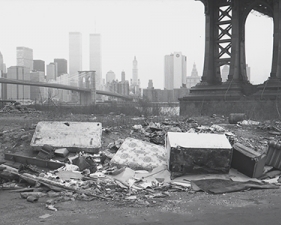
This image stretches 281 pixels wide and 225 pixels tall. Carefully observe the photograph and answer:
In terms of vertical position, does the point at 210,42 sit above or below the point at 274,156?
above

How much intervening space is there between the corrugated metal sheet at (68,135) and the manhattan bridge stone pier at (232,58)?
1582 cm

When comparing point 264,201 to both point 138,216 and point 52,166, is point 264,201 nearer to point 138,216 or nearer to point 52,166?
point 138,216

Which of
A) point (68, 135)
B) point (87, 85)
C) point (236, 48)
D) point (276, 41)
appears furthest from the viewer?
point (87, 85)

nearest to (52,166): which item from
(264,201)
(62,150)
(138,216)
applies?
(62,150)

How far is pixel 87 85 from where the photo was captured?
220 ft

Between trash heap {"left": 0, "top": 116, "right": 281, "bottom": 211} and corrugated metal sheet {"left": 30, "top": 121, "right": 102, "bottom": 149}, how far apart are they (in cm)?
3

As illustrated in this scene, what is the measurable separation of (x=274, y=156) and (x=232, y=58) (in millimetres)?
18742

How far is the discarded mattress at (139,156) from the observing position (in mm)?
7875

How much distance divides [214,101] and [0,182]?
63.6ft

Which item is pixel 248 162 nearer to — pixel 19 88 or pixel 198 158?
pixel 198 158

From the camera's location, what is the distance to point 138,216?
15.8 feet

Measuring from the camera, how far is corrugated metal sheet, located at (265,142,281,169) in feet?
26.4

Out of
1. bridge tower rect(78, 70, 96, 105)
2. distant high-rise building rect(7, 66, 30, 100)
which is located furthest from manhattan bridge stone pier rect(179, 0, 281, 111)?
distant high-rise building rect(7, 66, 30, 100)

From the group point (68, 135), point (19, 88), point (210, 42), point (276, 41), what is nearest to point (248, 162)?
point (68, 135)
